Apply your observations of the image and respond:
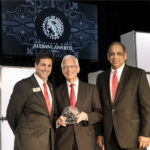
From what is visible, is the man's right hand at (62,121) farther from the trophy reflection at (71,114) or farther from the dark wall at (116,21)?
the dark wall at (116,21)

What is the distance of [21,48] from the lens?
730 cm

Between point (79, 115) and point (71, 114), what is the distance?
0.09 metres

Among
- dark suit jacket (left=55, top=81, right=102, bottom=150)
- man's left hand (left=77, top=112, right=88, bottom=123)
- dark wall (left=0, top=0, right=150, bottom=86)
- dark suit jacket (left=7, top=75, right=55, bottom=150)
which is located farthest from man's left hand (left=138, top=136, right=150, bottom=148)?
dark wall (left=0, top=0, right=150, bottom=86)

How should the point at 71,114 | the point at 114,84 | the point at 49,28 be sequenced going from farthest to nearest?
the point at 49,28 → the point at 114,84 → the point at 71,114

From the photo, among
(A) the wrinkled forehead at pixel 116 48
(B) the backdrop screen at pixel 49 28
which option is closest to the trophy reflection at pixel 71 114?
(A) the wrinkled forehead at pixel 116 48

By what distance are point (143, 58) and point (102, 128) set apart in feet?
4.14

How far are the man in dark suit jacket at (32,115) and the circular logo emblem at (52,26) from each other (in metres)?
A: 4.00

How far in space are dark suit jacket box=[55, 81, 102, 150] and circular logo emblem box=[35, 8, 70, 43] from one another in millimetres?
4023

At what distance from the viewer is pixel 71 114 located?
3.34 meters

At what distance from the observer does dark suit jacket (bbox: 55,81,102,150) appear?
347cm

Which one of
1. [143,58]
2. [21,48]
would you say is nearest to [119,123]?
[143,58]

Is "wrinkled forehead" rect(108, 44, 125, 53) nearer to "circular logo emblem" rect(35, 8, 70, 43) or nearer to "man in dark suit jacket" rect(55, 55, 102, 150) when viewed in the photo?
Result: "man in dark suit jacket" rect(55, 55, 102, 150)

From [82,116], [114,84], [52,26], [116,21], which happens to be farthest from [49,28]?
[82,116]

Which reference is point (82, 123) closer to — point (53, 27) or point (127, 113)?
point (127, 113)
